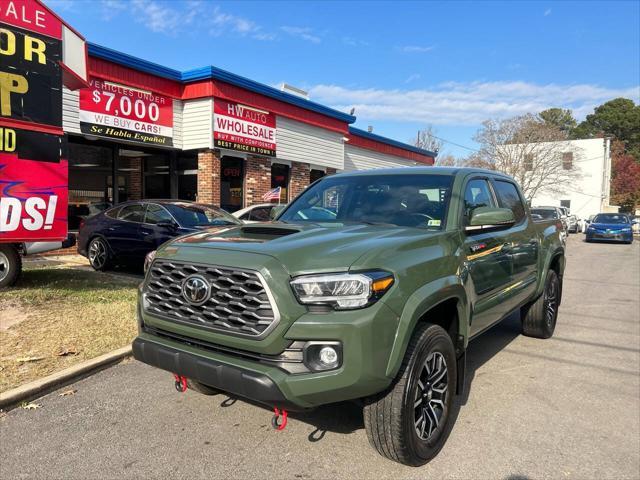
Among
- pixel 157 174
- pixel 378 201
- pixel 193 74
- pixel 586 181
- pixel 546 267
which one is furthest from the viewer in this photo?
pixel 586 181

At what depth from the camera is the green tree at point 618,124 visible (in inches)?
2562

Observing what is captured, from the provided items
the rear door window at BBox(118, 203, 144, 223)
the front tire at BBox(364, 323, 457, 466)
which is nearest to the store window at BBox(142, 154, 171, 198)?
the rear door window at BBox(118, 203, 144, 223)

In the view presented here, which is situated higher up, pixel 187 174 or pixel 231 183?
pixel 187 174

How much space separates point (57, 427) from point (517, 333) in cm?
514

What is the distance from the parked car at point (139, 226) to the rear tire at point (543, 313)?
5.18 m

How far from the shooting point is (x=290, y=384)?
2396 millimetres

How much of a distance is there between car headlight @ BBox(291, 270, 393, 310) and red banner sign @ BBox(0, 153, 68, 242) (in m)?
5.82

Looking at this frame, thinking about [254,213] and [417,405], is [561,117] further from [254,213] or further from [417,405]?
[417,405]

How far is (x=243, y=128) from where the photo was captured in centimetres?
1427

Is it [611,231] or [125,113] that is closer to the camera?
[125,113]

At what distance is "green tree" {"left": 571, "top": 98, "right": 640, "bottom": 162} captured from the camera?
65.1 meters

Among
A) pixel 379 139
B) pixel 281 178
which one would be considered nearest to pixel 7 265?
pixel 281 178

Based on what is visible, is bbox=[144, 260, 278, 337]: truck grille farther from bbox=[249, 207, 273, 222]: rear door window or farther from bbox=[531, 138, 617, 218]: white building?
bbox=[531, 138, 617, 218]: white building

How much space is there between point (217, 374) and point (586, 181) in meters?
50.9
